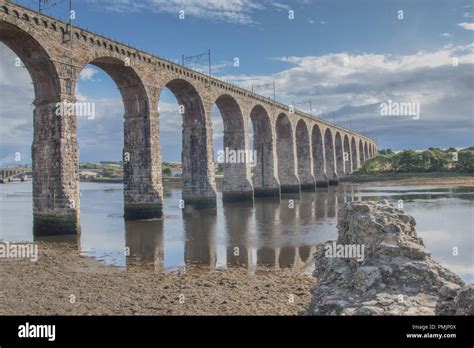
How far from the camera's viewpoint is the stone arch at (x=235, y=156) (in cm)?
4634

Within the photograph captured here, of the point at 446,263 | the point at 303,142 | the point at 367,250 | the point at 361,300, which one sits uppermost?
the point at 303,142

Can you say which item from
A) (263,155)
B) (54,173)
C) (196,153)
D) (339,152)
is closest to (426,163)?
(339,152)

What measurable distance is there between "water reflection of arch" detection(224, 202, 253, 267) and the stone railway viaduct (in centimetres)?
333

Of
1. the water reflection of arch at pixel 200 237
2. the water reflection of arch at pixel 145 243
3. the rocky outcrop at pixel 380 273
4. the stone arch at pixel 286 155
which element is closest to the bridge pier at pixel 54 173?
the water reflection of arch at pixel 145 243

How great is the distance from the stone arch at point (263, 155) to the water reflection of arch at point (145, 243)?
25200 millimetres

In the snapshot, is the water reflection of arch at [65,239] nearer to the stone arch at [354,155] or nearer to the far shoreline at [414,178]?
the far shoreline at [414,178]

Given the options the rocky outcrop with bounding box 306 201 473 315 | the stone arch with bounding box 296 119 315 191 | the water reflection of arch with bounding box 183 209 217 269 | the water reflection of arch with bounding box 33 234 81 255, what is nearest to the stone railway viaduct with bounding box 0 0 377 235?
the water reflection of arch with bounding box 33 234 81 255

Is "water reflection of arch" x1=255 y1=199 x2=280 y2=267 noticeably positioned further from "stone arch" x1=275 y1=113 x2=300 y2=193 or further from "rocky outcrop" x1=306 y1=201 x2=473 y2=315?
"stone arch" x1=275 y1=113 x2=300 y2=193

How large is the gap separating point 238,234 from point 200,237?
2389mm

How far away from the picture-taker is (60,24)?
2362cm
